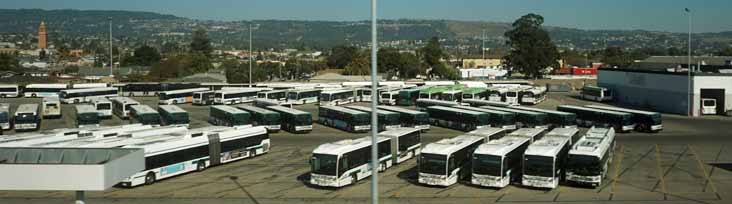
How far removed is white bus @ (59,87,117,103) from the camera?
58250 mm

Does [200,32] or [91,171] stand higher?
[200,32]

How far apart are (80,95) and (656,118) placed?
44.1m

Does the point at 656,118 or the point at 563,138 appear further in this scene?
the point at 656,118

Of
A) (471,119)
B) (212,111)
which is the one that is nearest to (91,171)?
(471,119)

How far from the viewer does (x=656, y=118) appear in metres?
36.9

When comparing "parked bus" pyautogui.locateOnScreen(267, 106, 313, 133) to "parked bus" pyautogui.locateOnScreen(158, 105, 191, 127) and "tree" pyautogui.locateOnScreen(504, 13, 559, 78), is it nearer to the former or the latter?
"parked bus" pyautogui.locateOnScreen(158, 105, 191, 127)

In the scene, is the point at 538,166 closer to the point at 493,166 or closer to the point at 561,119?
the point at 493,166

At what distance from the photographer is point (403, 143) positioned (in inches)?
1069

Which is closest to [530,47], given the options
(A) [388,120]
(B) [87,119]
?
(A) [388,120]

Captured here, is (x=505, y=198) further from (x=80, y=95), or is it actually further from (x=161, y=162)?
(x=80, y=95)

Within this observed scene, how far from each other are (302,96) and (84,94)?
59.6 feet

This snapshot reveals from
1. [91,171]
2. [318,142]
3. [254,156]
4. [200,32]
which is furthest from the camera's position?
[200,32]

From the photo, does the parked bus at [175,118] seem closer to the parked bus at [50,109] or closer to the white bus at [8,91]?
the parked bus at [50,109]

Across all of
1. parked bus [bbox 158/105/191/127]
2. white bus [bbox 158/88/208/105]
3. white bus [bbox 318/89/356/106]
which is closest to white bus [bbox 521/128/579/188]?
parked bus [bbox 158/105/191/127]
